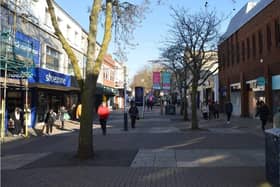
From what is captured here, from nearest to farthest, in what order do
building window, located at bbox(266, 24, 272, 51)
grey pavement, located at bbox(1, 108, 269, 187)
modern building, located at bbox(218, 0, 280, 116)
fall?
grey pavement, located at bbox(1, 108, 269, 187), modern building, located at bbox(218, 0, 280, 116), building window, located at bbox(266, 24, 272, 51)

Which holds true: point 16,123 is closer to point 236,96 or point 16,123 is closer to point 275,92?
point 275,92

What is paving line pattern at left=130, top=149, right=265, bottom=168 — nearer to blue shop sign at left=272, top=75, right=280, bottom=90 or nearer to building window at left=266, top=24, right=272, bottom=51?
blue shop sign at left=272, top=75, right=280, bottom=90

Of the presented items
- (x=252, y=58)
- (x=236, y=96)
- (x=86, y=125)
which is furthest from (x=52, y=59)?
(x=236, y=96)

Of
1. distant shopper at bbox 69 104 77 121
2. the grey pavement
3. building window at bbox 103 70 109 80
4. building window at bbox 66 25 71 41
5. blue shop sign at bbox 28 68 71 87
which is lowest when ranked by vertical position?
the grey pavement

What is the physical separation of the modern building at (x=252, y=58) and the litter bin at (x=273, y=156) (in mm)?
20560

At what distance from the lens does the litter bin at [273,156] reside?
24.6 ft

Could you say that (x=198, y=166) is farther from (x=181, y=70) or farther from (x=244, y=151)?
(x=181, y=70)

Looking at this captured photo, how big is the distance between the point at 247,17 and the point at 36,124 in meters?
20.8

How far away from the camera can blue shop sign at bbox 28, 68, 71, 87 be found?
77.7ft

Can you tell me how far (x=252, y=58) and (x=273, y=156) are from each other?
27565mm

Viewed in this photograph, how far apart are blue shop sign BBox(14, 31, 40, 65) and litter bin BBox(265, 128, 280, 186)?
1660cm

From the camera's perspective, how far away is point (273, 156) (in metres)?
A: 7.77

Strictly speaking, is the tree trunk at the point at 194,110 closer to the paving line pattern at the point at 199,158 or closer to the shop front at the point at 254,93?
the shop front at the point at 254,93

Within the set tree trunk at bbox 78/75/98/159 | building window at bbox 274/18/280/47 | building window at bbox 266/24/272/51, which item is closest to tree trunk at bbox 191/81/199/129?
building window at bbox 274/18/280/47
